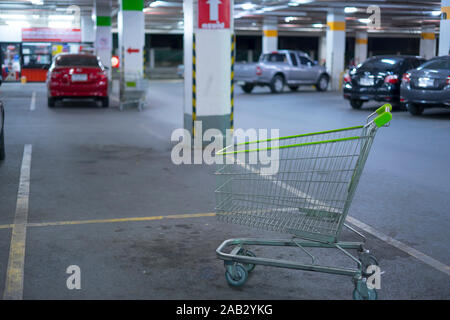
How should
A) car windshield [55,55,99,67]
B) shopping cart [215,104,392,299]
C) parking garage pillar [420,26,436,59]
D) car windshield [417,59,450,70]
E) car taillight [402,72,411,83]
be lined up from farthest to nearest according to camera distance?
parking garage pillar [420,26,436,59]
car windshield [55,55,99,67]
car taillight [402,72,411,83]
car windshield [417,59,450,70]
shopping cart [215,104,392,299]

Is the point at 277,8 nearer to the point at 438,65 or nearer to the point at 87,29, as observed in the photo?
the point at 87,29

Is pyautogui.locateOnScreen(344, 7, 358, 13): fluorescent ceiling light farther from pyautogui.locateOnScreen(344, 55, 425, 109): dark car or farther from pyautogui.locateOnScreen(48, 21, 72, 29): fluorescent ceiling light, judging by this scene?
pyautogui.locateOnScreen(48, 21, 72, 29): fluorescent ceiling light

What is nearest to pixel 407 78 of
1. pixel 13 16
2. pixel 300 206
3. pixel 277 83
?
pixel 277 83

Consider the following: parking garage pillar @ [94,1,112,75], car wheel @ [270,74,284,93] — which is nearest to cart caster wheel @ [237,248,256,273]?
car wheel @ [270,74,284,93]

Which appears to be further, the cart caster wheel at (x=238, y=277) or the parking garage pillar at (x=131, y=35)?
the parking garage pillar at (x=131, y=35)

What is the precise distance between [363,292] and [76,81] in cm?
1518

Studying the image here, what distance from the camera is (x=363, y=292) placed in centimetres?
381

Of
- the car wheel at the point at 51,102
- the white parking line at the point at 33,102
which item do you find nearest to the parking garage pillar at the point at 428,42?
A: the white parking line at the point at 33,102

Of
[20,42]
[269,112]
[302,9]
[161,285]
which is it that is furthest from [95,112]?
[20,42]

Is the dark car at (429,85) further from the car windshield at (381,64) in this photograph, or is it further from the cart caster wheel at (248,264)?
the cart caster wheel at (248,264)

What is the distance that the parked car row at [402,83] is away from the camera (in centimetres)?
1440

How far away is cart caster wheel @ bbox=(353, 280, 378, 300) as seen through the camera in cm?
380

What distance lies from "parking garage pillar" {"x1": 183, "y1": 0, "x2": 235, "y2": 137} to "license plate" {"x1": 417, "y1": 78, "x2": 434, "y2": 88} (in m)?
6.26

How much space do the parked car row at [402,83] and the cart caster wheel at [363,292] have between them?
1134 cm
